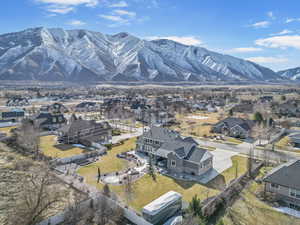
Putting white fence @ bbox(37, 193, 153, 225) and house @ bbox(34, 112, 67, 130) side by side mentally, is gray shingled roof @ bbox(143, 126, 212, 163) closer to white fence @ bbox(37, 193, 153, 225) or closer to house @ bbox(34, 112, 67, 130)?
white fence @ bbox(37, 193, 153, 225)

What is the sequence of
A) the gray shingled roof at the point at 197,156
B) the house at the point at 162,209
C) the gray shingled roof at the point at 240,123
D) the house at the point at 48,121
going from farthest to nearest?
the house at the point at 48,121 < the gray shingled roof at the point at 240,123 < the gray shingled roof at the point at 197,156 < the house at the point at 162,209

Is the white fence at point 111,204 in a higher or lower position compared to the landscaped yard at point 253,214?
higher

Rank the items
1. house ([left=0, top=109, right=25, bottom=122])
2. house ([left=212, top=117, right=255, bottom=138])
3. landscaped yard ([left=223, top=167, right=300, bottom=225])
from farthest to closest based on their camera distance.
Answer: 1. house ([left=0, top=109, right=25, bottom=122])
2. house ([left=212, top=117, right=255, bottom=138])
3. landscaped yard ([left=223, top=167, right=300, bottom=225])

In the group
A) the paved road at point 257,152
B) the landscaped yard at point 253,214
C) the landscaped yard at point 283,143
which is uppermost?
A: the landscaped yard at point 283,143

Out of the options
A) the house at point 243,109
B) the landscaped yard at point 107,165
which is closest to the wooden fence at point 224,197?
the landscaped yard at point 107,165

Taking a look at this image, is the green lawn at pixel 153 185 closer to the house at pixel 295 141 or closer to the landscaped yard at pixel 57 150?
the landscaped yard at pixel 57 150

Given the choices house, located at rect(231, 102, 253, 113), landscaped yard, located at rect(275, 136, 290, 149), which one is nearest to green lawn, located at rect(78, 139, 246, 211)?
landscaped yard, located at rect(275, 136, 290, 149)

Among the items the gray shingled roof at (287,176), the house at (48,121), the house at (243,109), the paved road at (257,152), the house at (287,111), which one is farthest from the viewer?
the house at (243,109)

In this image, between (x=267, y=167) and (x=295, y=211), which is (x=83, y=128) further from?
(x=295, y=211)
